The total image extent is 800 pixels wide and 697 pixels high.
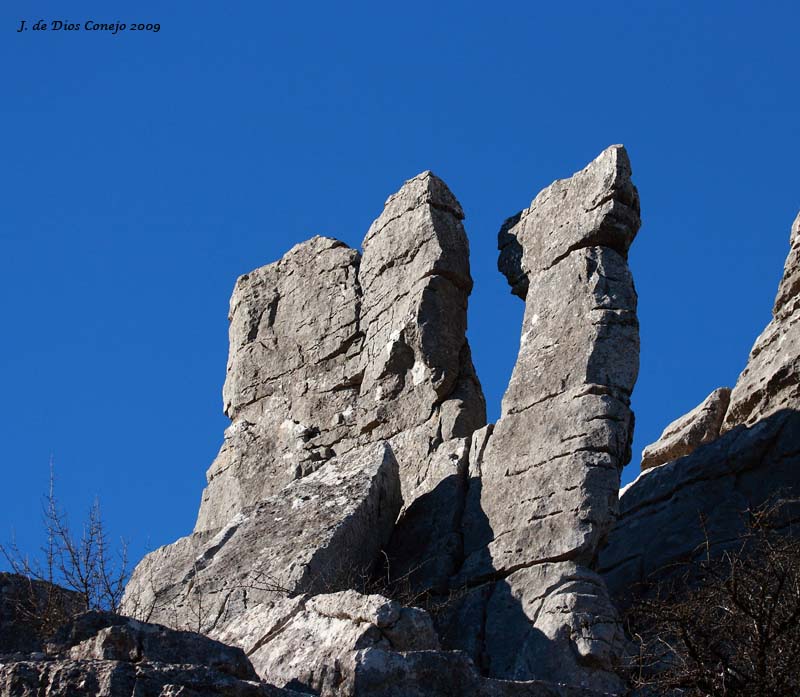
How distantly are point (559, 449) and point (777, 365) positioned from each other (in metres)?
3.37

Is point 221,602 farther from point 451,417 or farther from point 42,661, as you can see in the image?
point 42,661

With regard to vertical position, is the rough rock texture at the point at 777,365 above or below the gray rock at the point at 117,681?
above

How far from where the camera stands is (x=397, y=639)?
25.6ft

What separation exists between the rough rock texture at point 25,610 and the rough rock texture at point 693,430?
27.3ft

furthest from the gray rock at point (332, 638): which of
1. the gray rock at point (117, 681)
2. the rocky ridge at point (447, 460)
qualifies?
the gray rock at point (117, 681)

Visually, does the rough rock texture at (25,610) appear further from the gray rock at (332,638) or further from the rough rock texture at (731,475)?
the rough rock texture at (731,475)

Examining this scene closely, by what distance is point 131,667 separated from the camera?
6.50m

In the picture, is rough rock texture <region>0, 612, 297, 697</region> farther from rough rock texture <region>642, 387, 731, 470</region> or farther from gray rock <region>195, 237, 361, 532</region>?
rough rock texture <region>642, 387, 731, 470</region>

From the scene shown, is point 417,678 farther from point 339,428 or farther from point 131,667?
point 339,428

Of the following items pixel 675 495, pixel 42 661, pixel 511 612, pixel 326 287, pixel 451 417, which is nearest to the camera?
pixel 42 661

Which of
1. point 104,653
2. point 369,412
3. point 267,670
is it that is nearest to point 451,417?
point 369,412

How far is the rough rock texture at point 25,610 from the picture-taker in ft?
26.0

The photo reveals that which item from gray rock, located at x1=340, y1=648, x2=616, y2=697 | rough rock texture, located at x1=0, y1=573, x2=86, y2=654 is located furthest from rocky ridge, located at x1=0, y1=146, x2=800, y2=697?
rough rock texture, located at x1=0, y1=573, x2=86, y2=654

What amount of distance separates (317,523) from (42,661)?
16.6 feet
